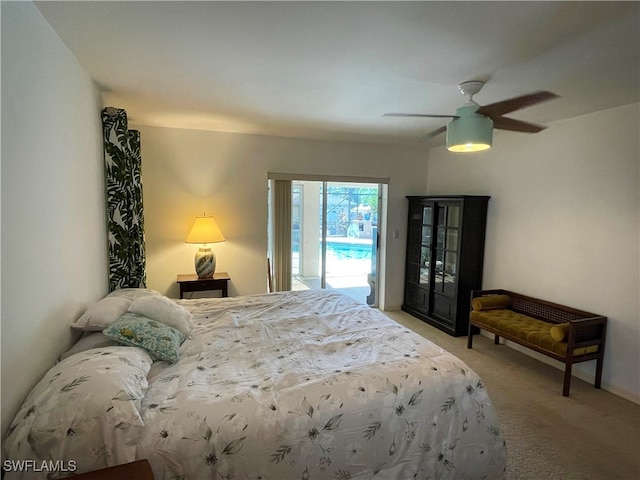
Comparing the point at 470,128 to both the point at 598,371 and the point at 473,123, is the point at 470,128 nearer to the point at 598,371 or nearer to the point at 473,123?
the point at 473,123

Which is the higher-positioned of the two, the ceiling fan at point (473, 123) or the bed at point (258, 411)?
the ceiling fan at point (473, 123)

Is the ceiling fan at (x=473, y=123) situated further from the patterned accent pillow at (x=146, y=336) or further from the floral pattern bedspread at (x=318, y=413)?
the patterned accent pillow at (x=146, y=336)

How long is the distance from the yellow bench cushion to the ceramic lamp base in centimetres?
299

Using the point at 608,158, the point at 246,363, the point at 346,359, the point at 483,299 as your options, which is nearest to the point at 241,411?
the point at 246,363

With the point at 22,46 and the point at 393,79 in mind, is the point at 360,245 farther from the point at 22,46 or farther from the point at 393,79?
the point at 22,46

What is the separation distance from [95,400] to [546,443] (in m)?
2.68

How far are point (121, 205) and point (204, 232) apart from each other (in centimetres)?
103

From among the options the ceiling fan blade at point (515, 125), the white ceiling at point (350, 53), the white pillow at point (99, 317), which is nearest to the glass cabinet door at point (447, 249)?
the white ceiling at point (350, 53)

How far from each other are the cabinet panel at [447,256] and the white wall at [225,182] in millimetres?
993

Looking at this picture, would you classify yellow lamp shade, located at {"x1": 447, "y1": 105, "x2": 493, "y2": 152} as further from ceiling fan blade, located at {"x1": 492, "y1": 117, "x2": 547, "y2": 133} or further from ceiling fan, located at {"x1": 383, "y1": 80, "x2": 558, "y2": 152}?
ceiling fan blade, located at {"x1": 492, "y1": 117, "x2": 547, "y2": 133}

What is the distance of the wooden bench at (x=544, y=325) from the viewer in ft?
9.49

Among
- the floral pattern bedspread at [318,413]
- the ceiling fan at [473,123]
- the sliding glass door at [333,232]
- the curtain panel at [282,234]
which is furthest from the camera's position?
the sliding glass door at [333,232]

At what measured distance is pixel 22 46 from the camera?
1446mm

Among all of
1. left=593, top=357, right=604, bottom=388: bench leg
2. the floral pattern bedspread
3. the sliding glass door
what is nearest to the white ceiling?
the floral pattern bedspread
